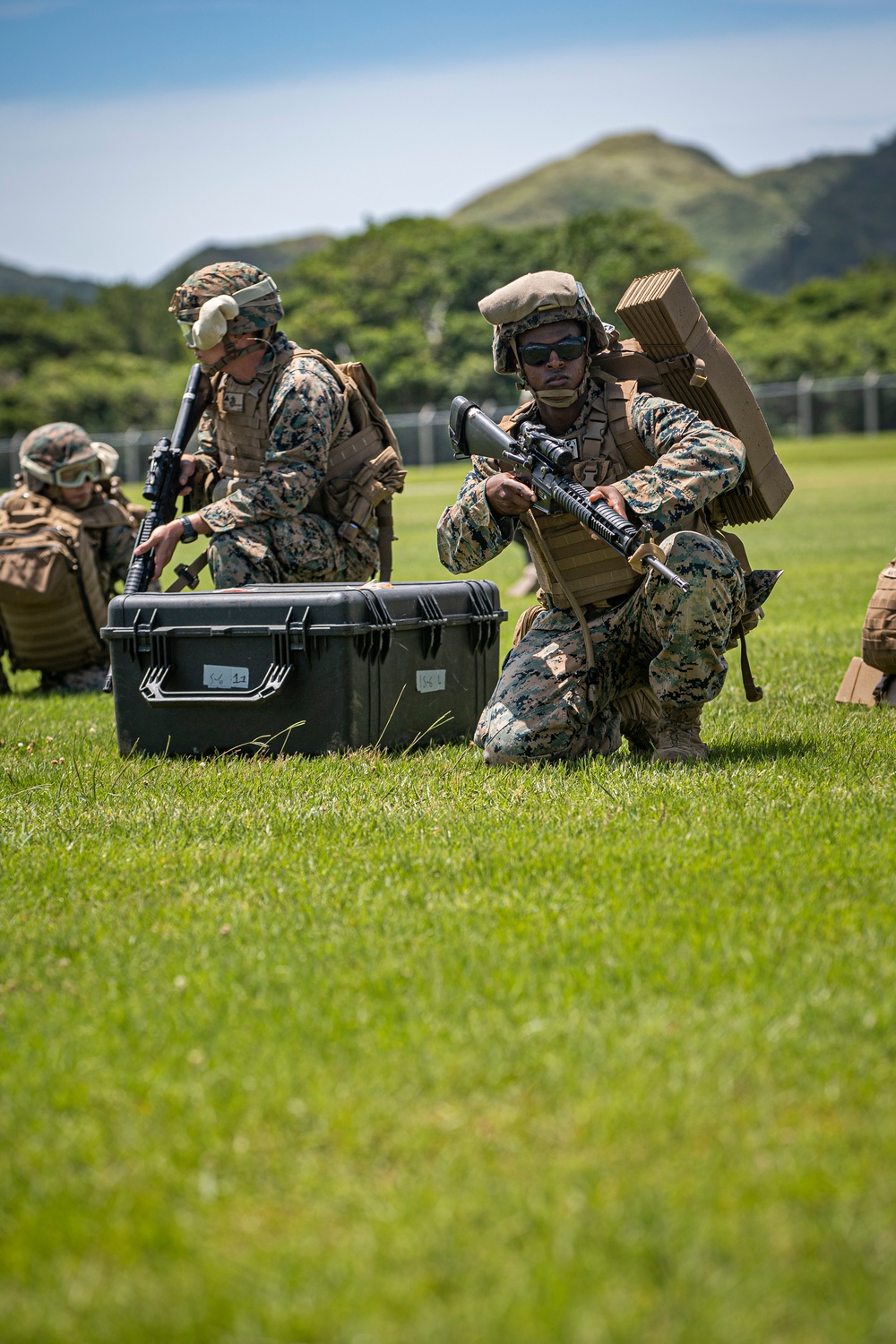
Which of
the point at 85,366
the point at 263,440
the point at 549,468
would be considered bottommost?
the point at 549,468

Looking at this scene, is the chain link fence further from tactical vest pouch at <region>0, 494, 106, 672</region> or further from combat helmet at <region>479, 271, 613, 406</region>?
combat helmet at <region>479, 271, 613, 406</region>

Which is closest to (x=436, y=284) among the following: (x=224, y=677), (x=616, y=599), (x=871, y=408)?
(x=871, y=408)

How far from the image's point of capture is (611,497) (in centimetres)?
512

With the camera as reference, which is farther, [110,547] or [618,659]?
[110,547]

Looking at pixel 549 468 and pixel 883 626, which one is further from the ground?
Answer: pixel 549 468

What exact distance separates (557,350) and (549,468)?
0.47 m

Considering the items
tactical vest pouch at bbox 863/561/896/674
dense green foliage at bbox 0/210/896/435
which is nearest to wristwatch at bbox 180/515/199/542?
tactical vest pouch at bbox 863/561/896/674

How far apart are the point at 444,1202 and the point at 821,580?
11511 millimetres

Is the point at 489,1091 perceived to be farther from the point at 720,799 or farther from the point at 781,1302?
the point at 720,799

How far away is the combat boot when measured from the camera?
17.9ft

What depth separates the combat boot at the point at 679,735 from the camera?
5.45 m

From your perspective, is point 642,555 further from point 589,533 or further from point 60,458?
point 60,458

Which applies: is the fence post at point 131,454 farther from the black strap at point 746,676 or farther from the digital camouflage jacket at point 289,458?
the black strap at point 746,676

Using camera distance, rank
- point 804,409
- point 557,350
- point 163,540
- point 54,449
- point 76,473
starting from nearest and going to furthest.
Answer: point 557,350
point 163,540
point 54,449
point 76,473
point 804,409
